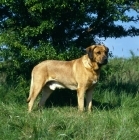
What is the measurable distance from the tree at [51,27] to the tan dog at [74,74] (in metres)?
0.33

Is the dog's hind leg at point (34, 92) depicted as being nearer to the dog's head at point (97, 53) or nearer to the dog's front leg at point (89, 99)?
the dog's front leg at point (89, 99)

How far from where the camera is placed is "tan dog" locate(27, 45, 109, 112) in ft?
34.6

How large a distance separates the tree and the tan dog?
33 centimetres

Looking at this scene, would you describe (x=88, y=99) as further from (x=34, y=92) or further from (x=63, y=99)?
(x=34, y=92)

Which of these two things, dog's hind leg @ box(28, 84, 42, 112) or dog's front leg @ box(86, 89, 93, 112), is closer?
dog's front leg @ box(86, 89, 93, 112)

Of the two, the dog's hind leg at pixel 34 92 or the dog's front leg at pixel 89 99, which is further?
the dog's hind leg at pixel 34 92

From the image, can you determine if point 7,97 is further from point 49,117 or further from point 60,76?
point 49,117

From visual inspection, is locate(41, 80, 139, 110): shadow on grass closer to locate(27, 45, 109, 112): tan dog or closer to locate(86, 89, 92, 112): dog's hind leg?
locate(86, 89, 92, 112): dog's hind leg

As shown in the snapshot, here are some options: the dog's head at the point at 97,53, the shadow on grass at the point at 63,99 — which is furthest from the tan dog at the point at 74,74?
the shadow on grass at the point at 63,99

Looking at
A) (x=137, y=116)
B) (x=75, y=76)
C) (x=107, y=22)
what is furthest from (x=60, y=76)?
(x=137, y=116)

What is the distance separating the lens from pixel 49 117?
25.3ft

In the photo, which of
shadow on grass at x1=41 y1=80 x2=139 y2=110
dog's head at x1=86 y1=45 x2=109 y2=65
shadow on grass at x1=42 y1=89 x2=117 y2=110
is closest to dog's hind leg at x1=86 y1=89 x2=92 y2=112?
shadow on grass at x1=41 y1=80 x2=139 y2=110

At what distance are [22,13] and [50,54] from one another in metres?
1.25

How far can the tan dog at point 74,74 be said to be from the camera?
1053cm
